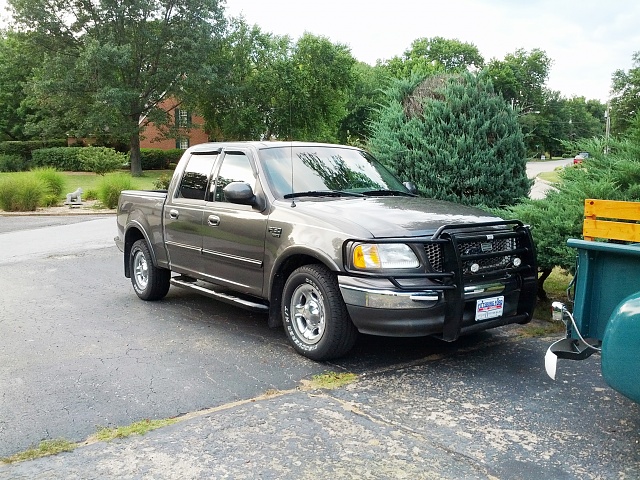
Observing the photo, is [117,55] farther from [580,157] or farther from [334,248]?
[334,248]

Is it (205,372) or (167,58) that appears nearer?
(205,372)

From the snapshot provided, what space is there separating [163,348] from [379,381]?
2.11 meters

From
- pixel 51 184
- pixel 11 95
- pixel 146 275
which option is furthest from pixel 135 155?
pixel 146 275

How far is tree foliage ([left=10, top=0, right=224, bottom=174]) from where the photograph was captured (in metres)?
40.3

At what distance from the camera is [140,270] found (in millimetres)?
8078

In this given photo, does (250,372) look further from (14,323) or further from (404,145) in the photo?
(404,145)

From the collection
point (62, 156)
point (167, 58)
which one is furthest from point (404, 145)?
point (62, 156)

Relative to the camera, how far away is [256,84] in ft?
158

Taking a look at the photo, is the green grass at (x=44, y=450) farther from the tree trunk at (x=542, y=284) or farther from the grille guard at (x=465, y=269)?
the tree trunk at (x=542, y=284)

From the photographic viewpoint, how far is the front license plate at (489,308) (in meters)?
5.00

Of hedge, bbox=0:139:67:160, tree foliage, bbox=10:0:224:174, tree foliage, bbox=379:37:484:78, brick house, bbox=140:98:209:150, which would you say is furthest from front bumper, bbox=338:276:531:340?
tree foliage, bbox=379:37:484:78

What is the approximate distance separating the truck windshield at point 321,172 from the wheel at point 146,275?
7.61 ft

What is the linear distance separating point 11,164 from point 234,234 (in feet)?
145

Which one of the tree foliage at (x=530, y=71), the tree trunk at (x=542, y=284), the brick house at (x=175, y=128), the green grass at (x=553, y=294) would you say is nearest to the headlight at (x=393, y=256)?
the green grass at (x=553, y=294)
